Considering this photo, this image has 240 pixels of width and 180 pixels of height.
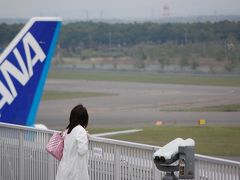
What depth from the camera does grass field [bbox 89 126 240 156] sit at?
53.7 ft

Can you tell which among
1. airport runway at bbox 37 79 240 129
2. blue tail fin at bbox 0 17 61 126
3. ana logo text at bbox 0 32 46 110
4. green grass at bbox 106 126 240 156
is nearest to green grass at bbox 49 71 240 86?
airport runway at bbox 37 79 240 129

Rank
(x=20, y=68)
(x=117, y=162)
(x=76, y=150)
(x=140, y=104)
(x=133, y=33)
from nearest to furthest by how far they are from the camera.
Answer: (x=76, y=150) < (x=117, y=162) < (x=20, y=68) < (x=133, y=33) < (x=140, y=104)

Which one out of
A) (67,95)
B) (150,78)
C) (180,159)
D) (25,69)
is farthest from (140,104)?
(180,159)

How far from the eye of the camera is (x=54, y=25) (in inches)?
625

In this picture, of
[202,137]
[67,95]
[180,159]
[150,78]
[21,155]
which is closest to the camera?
[180,159]

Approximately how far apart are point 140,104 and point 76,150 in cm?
1594

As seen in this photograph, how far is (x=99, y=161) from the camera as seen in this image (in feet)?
32.1

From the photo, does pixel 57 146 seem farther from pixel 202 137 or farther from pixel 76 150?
pixel 202 137

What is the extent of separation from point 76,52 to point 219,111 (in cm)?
877

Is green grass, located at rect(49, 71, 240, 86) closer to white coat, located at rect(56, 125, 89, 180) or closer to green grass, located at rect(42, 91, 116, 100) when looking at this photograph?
green grass, located at rect(42, 91, 116, 100)

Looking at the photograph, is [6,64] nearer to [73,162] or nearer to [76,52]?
[73,162]

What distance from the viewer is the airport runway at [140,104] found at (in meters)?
20.0

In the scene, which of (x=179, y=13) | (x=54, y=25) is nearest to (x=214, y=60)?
(x=179, y=13)

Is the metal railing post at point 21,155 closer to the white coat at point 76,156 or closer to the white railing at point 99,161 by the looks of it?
the white railing at point 99,161
